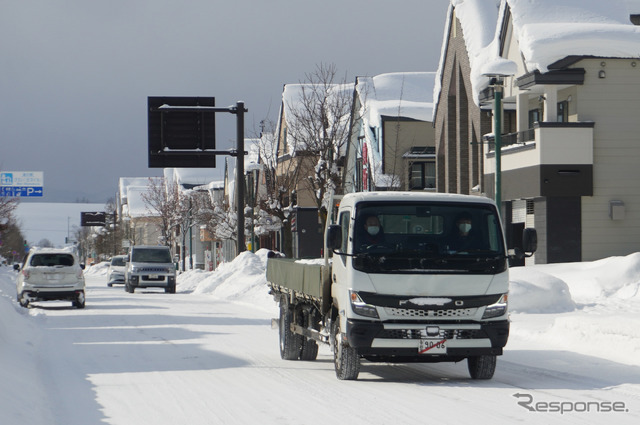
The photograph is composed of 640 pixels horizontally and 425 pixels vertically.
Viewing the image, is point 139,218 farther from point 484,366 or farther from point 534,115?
point 484,366

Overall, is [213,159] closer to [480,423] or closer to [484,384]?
[484,384]

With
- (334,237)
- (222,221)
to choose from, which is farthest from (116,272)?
(334,237)

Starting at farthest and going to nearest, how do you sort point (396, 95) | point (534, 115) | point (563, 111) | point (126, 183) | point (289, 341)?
point (126, 183) → point (396, 95) → point (534, 115) → point (563, 111) → point (289, 341)

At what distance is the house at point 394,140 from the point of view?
2094 inches

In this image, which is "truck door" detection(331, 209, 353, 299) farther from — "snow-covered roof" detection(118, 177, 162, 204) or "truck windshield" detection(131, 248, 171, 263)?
"snow-covered roof" detection(118, 177, 162, 204)

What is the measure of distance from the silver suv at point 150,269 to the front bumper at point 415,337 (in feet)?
113

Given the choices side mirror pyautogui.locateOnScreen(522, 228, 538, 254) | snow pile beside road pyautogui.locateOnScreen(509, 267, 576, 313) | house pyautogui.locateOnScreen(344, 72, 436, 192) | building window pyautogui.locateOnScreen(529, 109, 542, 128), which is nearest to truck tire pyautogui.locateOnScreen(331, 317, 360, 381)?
side mirror pyautogui.locateOnScreen(522, 228, 538, 254)

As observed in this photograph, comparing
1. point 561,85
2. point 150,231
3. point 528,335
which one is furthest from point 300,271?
point 150,231

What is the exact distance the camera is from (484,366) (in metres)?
13.2

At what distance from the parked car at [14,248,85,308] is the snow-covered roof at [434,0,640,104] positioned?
1349cm

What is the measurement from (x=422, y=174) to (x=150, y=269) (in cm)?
1467

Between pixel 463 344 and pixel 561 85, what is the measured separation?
23106 millimetres

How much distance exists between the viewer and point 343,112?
52688mm

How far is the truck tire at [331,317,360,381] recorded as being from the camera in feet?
42.8
